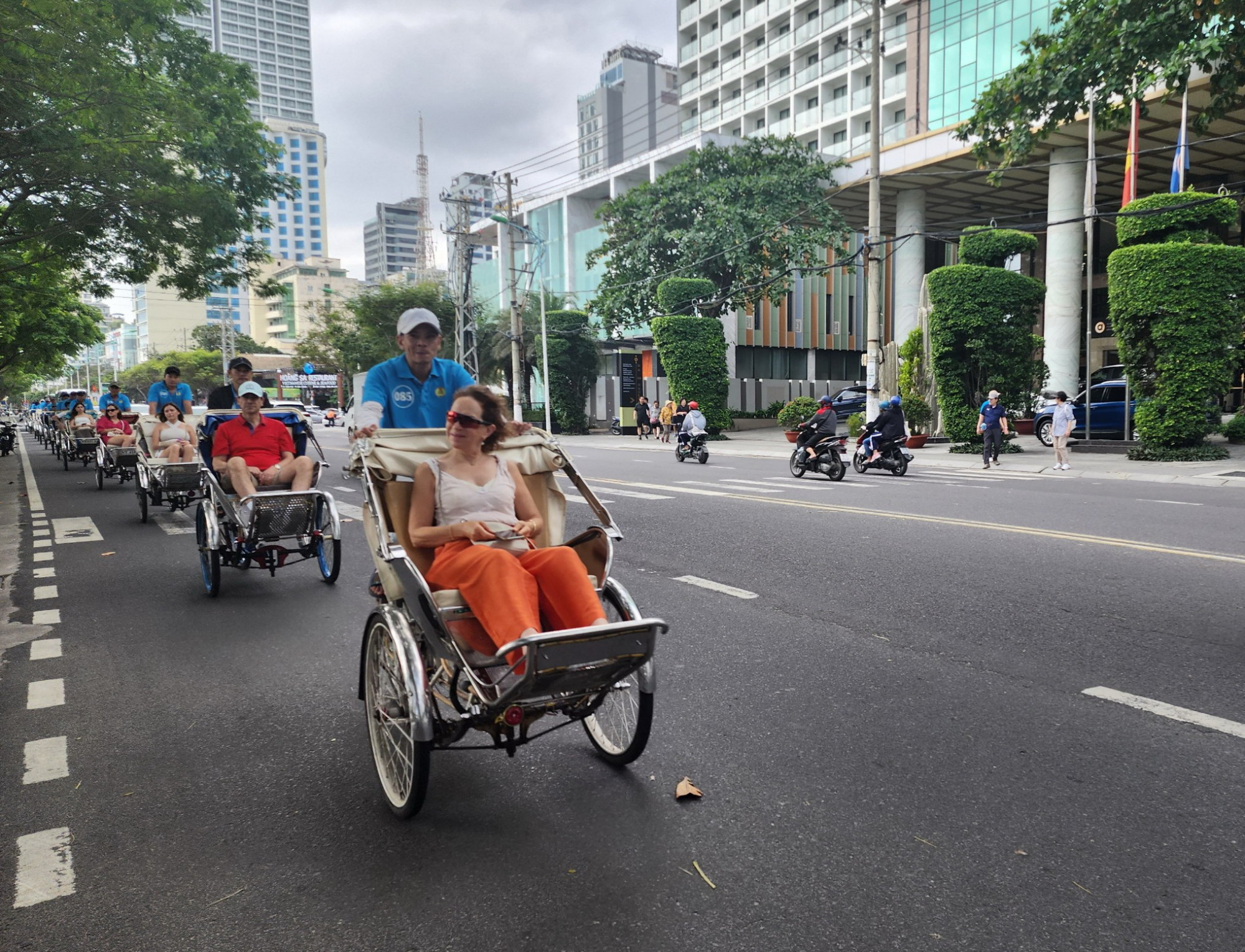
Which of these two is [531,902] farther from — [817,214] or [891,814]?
[817,214]

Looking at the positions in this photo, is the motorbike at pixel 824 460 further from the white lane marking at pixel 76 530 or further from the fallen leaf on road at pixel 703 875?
the fallen leaf on road at pixel 703 875

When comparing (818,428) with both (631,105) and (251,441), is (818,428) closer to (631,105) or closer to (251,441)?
(251,441)

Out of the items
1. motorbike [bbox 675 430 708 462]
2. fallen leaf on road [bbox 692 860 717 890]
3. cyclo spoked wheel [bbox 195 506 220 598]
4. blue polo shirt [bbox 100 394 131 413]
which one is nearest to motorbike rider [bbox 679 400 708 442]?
motorbike [bbox 675 430 708 462]

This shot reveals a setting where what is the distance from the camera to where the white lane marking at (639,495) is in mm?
13617

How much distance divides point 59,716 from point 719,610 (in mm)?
3979

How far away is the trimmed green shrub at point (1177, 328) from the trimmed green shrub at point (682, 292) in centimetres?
1696

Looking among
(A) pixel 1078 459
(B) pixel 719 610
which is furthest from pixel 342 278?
(B) pixel 719 610

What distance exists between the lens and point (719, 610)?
6473 mm

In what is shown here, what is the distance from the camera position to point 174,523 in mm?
12023

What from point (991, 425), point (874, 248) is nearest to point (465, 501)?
point (991, 425)

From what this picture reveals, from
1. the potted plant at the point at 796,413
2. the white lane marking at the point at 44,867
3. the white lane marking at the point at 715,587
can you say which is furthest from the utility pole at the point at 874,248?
the white lane marking at the point at 44,867

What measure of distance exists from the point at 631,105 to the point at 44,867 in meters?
130

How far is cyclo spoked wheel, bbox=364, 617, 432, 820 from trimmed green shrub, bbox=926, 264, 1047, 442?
847 inches

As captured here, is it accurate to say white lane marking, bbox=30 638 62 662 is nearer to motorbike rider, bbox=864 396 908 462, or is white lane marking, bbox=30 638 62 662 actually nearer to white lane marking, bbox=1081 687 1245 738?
white lane marking, bbox=1081 687 1245 738
